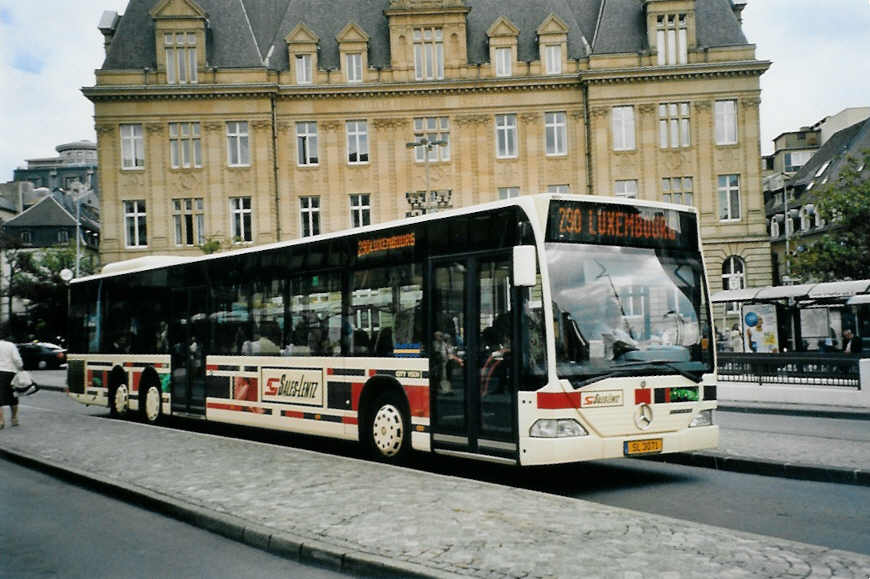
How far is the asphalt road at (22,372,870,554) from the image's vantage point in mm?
7965

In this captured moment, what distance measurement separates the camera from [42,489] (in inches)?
436

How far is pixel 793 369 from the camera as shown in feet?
72.0

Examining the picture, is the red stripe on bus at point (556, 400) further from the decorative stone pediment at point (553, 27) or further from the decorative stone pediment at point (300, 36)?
the decorative stone pediment at point (300, 36)

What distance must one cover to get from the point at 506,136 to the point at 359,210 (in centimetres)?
894

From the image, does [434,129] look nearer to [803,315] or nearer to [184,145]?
[184,145]

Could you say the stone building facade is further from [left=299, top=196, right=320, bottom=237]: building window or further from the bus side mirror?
the bus side mirror

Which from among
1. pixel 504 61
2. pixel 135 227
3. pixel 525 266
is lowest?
pixel 525 266

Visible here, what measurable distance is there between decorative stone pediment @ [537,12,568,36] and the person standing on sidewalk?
3932cm

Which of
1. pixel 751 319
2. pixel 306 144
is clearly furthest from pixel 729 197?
pixel 306 144

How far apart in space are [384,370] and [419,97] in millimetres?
39943

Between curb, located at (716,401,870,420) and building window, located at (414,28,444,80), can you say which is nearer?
curb, located at (716,401,870,420)

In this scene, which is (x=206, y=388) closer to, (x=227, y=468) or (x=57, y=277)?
(x=227, y=468)

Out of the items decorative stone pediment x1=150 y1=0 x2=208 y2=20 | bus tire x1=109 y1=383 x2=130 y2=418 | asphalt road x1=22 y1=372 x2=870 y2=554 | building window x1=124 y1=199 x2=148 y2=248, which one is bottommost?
asphalt road x1=22 y1=372 x2=870 y2=554

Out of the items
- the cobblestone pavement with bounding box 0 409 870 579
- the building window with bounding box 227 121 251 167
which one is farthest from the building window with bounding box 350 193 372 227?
the cobblestone pavement with bounding box 0 409 870 579
